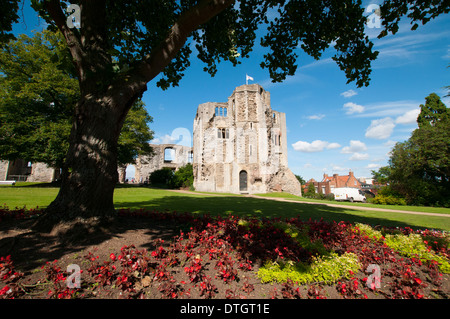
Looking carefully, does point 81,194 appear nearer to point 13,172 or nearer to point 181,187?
point 181,187

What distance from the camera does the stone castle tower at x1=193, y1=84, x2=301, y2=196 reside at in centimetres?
2764

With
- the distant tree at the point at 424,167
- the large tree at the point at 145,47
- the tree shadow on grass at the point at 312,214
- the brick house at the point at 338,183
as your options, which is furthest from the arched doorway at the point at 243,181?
the brick house at the point at 338,183

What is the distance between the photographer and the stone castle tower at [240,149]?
2764 centimetres

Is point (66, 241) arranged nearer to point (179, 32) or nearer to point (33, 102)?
point (179, 32)

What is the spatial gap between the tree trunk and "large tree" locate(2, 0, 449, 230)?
0.06 ft

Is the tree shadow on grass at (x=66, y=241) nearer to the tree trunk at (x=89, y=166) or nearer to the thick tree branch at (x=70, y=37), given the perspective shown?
the tree trunk at (x=89, y=166)

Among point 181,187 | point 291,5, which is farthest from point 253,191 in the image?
point 291,5

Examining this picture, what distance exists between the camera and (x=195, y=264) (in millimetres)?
3057

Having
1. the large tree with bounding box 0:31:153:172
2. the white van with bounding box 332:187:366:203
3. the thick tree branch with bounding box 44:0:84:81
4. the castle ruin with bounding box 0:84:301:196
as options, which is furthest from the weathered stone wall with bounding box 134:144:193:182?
the thick tree branch with bounding box 44:0:84:81

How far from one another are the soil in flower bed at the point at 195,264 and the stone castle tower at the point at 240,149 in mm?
22842

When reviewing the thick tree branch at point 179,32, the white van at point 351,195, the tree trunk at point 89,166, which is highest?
the thick tree branch at point 179,32

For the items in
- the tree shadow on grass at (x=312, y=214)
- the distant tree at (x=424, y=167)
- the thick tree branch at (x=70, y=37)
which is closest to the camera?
the thick tree branch at (x=70, y=37)

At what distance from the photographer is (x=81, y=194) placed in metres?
4.14
